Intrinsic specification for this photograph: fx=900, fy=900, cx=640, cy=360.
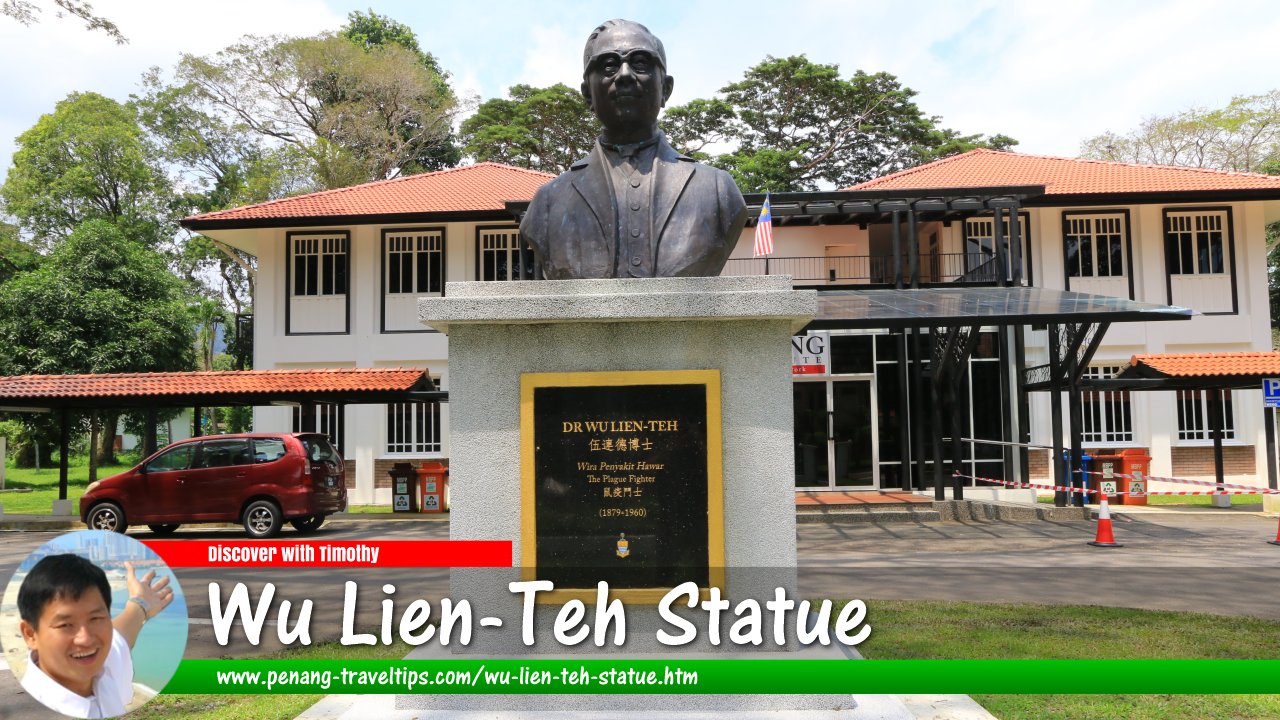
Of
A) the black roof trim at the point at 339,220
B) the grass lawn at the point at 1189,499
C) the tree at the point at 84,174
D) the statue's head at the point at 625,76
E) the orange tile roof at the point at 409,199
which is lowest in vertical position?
the grass lawn at the point at 1189,499

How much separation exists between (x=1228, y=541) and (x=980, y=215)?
10.2 meters

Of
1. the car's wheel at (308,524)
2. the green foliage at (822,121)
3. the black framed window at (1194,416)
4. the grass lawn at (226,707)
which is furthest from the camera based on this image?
the green foliage at (822,121)

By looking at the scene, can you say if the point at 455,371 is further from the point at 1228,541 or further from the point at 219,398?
the point at 219,398

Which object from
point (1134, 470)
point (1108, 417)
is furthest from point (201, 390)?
point (1108, 417)

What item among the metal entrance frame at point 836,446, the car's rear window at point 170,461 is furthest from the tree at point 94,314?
the metal entrance frame at point 836,446

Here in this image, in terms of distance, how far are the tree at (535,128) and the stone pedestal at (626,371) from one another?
83.8ft

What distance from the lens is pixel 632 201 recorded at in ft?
16.4

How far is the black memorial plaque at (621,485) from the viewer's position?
4.29 metres

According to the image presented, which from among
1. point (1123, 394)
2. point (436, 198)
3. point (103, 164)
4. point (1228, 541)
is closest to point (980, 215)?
point (1123, 394)

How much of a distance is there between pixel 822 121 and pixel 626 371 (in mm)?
27358

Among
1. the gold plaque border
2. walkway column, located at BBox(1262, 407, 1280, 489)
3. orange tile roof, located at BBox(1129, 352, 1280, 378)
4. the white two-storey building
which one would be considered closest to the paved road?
walkway column, located at BBox(1262, 407, 1280, 489)

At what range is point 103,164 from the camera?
30.8 metres

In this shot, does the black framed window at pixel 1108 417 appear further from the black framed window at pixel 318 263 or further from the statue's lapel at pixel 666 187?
the statue's lapel at pixel 666 187

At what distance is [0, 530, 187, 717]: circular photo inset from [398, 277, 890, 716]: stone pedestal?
133 cm
